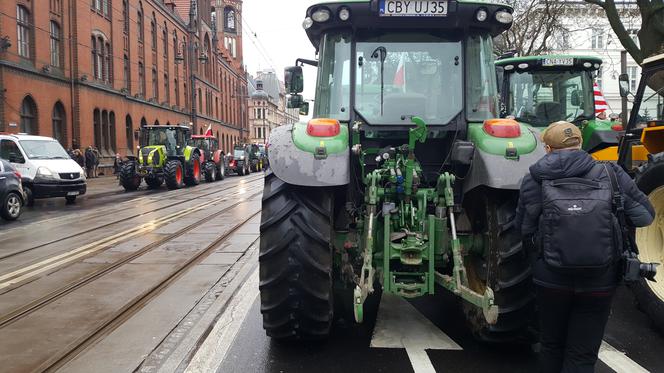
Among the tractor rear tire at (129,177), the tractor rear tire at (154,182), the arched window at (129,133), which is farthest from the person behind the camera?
the arched window at (129,133)

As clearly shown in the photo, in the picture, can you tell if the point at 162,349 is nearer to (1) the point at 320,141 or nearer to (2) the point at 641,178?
(1) the point at 320,141

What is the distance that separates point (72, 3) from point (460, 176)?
30.8 meters

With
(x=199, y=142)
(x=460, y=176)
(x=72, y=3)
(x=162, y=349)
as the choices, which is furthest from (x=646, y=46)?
(x=72, y=3)

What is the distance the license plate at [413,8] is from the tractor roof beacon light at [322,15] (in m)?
0.44

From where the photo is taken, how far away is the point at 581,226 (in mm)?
2918

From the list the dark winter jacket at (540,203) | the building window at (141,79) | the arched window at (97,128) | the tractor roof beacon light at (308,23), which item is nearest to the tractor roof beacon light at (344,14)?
the tractor roof beacon light at (308,23)

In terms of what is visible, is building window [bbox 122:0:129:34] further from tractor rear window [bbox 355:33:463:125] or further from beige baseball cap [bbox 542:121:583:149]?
beige baseball cap [bbox 542:121:583:149]

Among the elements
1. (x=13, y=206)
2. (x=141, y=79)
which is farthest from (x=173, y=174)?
(x=141, y=79)

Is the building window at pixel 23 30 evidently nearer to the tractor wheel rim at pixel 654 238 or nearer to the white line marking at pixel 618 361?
the tractor wheel rim at pixel 654 238

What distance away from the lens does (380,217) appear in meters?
4.20

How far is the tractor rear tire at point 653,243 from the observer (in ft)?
15.4

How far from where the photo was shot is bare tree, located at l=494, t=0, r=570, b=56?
2295 centimetres

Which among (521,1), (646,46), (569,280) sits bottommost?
(569,280)

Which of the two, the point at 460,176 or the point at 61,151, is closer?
the point at 460,176
